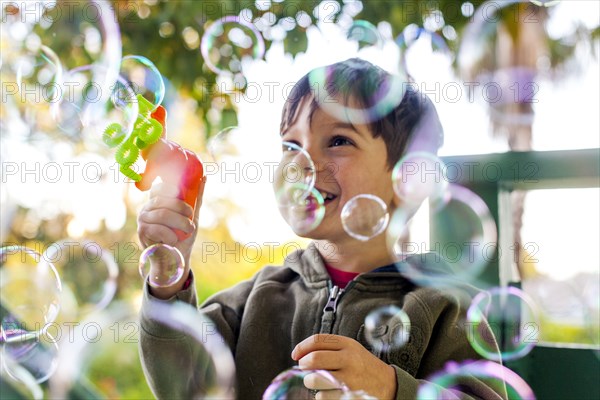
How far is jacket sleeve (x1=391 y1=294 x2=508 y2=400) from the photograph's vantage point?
4.15 feet

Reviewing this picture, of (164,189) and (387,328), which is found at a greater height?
(164,189)

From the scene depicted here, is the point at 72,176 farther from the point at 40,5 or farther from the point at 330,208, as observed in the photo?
the point at 330,208

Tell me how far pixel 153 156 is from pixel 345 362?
46cm

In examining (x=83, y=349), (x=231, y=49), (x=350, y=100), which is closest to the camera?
(x=350, y=100)

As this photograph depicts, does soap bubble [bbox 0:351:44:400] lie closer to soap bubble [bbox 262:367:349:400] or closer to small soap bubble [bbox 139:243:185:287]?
small soap bubble [bbox 139:243:185:287]

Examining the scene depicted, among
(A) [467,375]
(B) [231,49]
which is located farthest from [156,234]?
(B) [231,49]

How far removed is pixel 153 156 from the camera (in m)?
1.20

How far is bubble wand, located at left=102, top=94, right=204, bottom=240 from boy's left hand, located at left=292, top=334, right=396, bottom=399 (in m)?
0.31

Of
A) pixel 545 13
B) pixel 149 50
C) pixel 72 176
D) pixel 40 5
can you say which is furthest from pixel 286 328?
pixel 545 13

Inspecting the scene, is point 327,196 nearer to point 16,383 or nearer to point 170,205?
point 170,205

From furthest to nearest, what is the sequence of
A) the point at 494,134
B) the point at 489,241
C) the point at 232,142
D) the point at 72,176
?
the point at 494,134 < the point at 72,176 < the point at 232,142 < the point at 489,241

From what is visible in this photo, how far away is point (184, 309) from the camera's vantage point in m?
1.33

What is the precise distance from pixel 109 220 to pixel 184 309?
12.8 ft

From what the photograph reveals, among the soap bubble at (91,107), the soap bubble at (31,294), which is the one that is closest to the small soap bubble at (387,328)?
the soap bubble at (91,107)
